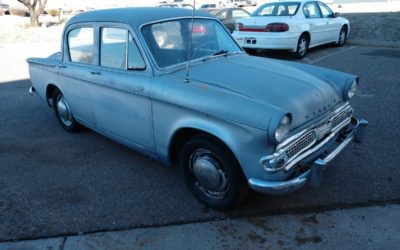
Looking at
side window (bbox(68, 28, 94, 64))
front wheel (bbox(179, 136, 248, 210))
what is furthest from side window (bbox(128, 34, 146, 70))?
front wheel (bbox(179, 136, 248, 210))

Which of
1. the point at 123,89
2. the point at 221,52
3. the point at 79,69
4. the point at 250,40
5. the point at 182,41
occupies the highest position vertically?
the point at 182,41

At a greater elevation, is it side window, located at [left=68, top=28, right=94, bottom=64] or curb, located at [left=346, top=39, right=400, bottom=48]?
side window, located at [left=68, top=28, right=94, bottom=64]

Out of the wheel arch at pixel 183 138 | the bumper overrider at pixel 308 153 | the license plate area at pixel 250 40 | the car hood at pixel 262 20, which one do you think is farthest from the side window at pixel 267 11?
the wheel arch at pixel 183 138

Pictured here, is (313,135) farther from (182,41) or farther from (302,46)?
(302,46)

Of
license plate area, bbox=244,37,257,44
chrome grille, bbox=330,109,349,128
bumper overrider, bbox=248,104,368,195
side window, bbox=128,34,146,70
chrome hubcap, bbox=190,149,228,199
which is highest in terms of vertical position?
side window, bbox=128,34,146,70

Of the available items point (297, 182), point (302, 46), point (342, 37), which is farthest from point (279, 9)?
point (297, 182)

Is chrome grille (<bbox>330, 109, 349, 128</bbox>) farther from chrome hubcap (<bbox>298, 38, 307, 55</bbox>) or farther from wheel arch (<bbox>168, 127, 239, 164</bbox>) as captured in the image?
chrome hubcap (<bbox>298, 38, 307, 55</bbox>)

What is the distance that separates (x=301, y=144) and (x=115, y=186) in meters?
1.94

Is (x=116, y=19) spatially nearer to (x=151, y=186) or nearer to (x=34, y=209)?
(x=151, y=186)

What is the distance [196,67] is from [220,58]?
1.43 feet

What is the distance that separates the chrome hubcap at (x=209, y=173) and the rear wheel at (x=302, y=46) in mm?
6961

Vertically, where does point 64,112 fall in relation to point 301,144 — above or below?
below

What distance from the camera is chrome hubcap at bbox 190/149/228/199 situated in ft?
9.80

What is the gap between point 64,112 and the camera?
489 cm
